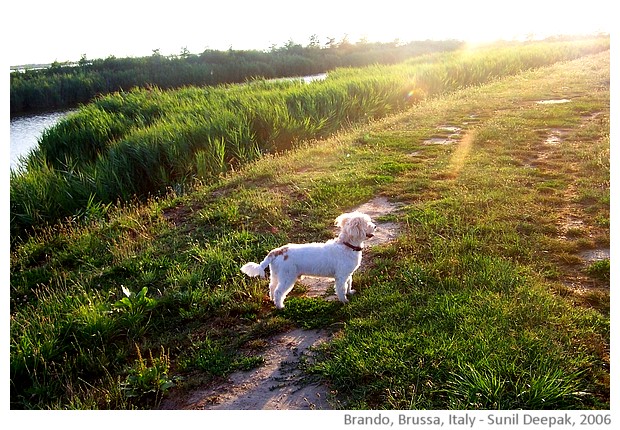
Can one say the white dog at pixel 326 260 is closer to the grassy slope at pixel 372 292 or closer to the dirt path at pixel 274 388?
the grassy slope at pixel 372 292

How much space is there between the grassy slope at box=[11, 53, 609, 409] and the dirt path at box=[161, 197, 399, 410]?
15 centimetres

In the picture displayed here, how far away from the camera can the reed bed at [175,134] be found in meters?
9.77

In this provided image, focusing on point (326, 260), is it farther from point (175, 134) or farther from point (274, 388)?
point (175, 134)

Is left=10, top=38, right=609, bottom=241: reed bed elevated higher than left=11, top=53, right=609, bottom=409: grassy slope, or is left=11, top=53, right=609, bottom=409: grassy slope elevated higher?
left=10, top=38, right=609, bottom=241: reed bed

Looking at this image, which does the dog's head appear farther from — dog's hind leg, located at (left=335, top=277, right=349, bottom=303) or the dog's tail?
the dog's tail

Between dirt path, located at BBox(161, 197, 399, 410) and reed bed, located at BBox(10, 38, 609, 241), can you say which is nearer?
dirt path, located at BBox(161, 197, 399, 410)

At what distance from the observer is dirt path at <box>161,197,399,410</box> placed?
340cm

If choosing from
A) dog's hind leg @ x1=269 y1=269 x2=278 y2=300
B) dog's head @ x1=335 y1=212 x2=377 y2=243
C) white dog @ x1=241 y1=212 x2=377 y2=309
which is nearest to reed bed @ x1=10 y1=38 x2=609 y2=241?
dog's hind leg @ x1=269 y1=269 x2=278 y2=300

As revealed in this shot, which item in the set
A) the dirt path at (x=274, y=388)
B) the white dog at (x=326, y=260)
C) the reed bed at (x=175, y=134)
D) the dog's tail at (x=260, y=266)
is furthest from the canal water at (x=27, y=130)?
the dirt path at (x=274, y=388)

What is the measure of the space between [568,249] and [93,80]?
26529 millimetres

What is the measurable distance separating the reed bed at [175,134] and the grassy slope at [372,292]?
1.95 metres

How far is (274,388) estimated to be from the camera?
139 inches

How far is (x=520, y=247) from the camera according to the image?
499 cm

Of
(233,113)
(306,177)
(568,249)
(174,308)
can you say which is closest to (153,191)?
(233,113)
